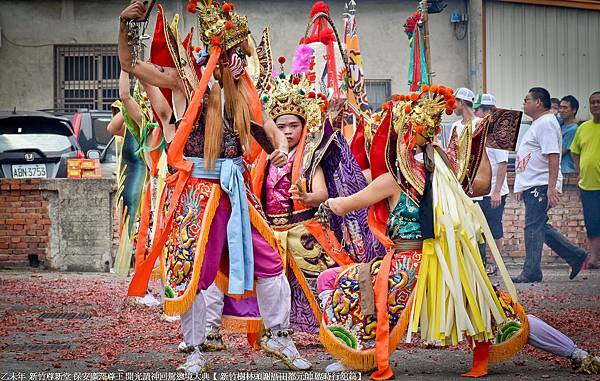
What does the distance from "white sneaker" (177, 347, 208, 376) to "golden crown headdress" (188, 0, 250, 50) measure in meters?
1.79

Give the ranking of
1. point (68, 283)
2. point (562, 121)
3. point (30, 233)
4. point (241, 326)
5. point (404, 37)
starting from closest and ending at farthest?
point (241, 326), point (68, 283), point (30, 233), point (562, 121), point (404, 37)

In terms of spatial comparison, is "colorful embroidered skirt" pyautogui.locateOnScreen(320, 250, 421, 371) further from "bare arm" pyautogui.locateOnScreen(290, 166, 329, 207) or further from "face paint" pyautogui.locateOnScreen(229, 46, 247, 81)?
"face paint" pyautogui.locateOnScreen(229, 46, 247, 81)

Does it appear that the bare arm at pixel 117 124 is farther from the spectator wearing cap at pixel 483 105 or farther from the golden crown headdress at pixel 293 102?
the spectator wearing cap at pixel 483 105

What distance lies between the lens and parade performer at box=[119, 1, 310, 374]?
619 centimetres

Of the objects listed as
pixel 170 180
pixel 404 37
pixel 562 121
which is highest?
pixel 404 37

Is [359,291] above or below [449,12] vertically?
below

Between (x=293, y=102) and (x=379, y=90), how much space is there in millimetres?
17307

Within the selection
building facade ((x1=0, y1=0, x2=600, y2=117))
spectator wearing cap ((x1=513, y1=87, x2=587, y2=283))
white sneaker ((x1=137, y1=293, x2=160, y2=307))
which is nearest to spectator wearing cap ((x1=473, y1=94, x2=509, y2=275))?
spectator wearing cap ((x1=513, y1=87, x2=587, y2=283))

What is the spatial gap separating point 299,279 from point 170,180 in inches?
57.0

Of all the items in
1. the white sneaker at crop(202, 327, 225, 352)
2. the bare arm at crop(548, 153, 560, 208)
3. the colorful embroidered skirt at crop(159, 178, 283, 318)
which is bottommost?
the white sneaker at crop(202, 327, 225, 352)

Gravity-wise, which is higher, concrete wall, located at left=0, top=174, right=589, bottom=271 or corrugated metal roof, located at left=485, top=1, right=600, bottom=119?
corrugated metal roof, located at left=485, top=1, right=600, bottom=119

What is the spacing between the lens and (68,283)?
11.8 metres

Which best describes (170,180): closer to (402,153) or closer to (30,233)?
(402,153)

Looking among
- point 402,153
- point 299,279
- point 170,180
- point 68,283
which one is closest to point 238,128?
point 170,180
